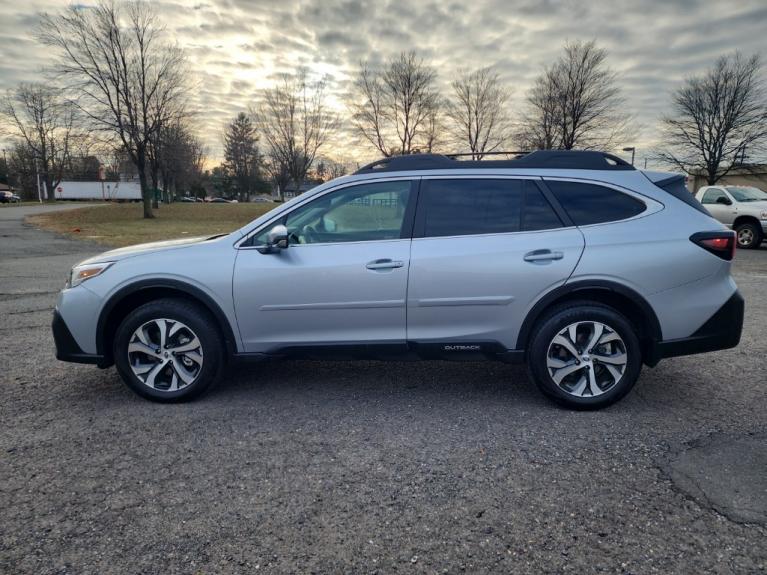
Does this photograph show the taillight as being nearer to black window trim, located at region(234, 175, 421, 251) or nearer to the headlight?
black window trim, located at region(234, 175, 421, 251)

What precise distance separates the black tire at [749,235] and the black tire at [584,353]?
13847 mm

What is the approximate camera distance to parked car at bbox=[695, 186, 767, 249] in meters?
14.3

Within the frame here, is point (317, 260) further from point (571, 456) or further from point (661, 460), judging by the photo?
point (661, 460)

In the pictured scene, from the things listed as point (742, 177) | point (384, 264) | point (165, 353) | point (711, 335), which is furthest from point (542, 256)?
point (742, 177)

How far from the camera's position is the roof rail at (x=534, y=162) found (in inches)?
146

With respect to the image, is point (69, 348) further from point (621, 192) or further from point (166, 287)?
point (621, 192)

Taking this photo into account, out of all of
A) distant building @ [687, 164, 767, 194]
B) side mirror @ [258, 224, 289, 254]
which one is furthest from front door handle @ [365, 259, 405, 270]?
distant building @ [687, 164, 767, 194]

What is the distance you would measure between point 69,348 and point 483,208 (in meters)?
3.19

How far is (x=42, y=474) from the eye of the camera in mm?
2744

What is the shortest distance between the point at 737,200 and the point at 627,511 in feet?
51.6

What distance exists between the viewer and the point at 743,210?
14578 mm

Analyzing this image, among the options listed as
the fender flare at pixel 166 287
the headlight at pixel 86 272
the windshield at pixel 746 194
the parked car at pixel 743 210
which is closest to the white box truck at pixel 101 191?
the parked car at pixel 743 210

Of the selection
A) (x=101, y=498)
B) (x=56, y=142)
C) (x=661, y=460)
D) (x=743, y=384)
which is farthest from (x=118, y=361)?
(x=56, y=142)

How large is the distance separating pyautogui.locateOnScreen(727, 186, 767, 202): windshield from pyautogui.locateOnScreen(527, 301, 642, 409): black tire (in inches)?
570
